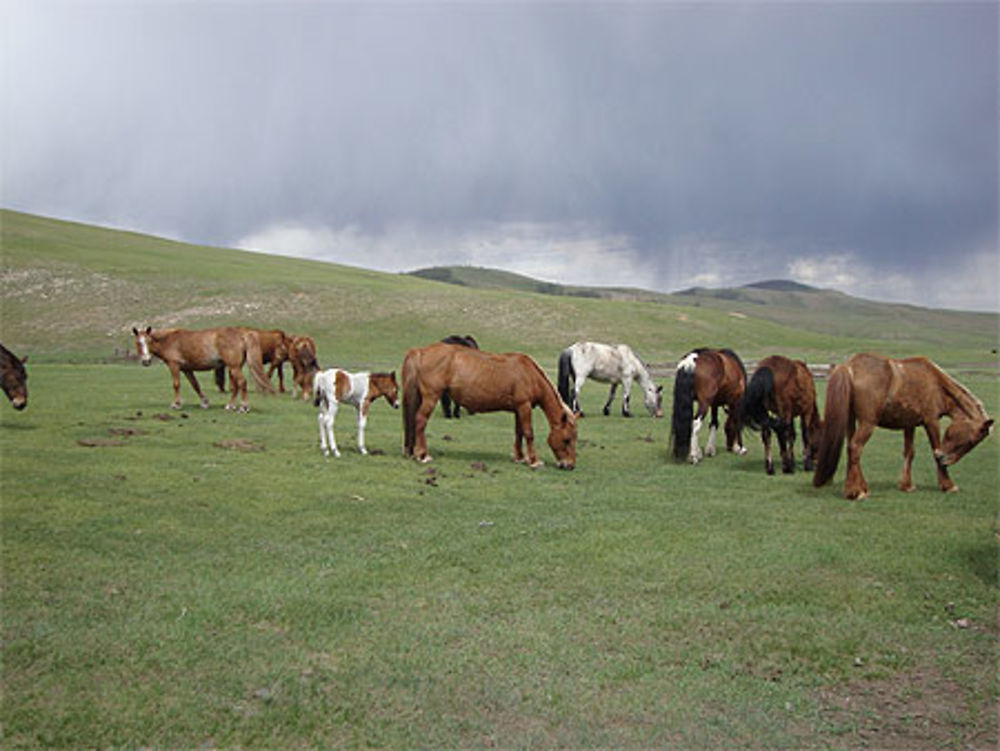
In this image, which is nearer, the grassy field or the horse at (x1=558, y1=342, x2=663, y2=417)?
the grassy field

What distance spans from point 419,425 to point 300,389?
11258mm

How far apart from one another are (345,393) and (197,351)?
655cm

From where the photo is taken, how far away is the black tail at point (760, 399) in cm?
1286

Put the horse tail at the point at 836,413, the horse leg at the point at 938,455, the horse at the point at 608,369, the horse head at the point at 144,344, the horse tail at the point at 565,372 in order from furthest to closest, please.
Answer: the horse at the point at 608,369 < the horse tail at the point at 565,372 < the horse head at the point at 144,344 < the horse leg at the point at 938,455 < the horse tail at the point at 836,413

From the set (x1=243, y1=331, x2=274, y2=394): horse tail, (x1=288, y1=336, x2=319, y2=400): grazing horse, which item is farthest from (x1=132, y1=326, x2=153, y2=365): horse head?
(x1=288, y1=336, x2=319, y2=400): grazing horse

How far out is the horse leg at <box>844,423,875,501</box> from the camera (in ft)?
34.4

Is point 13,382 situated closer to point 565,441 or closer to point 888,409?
point 565,441

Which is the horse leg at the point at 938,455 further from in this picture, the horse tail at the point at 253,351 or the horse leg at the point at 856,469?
the horse tail at the point at 253,351

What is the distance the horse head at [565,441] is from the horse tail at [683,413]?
202 centimetres

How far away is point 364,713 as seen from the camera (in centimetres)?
473

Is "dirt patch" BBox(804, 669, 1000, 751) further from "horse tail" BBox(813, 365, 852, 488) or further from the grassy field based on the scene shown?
"horse tail" BBox(813, 365, 852, 488)

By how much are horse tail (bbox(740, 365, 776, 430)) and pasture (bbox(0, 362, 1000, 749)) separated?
1.54 metres

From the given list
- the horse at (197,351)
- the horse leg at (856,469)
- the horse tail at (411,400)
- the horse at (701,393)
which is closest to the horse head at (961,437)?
the horse leg at (856,469)

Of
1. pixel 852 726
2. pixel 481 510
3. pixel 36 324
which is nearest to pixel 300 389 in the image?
pixel 481 510
